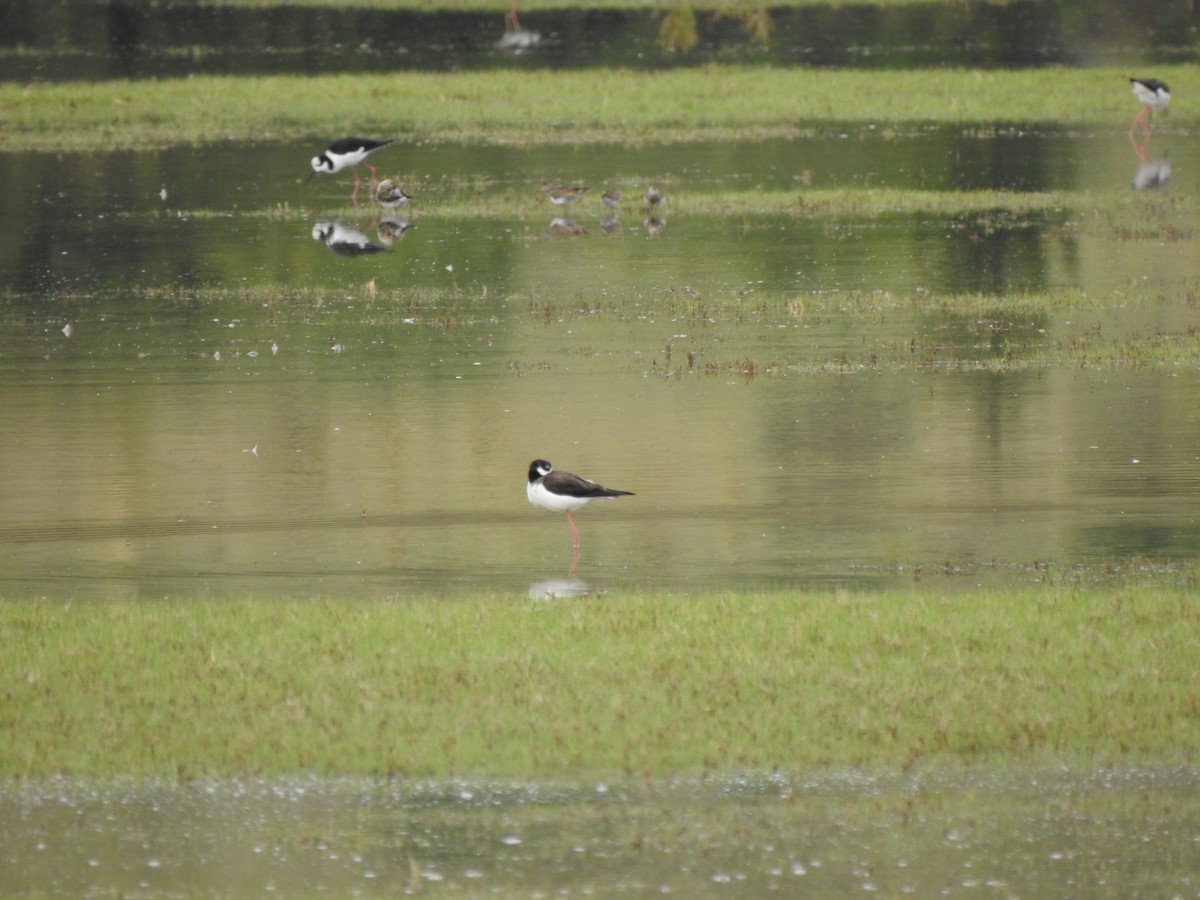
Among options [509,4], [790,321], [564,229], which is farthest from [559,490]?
[509,4]

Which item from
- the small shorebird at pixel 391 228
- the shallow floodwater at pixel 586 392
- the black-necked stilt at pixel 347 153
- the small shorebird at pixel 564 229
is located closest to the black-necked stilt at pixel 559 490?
the shallow floodwater at pixel 586 392

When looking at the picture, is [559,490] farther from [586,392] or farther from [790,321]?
[790,321]

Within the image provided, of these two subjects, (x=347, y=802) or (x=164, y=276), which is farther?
(x=164, y=276)

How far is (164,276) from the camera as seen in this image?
2480 centimetres

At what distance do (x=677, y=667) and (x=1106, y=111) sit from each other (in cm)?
3246

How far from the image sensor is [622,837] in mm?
8547

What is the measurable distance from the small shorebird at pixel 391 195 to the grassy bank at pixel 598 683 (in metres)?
18.1

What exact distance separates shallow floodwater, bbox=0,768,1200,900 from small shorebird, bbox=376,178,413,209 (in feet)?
68.1

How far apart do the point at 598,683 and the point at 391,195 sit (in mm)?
19924

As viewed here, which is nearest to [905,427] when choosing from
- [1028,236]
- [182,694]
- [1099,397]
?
[1099,397]

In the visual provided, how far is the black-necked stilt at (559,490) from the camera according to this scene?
42.6 ft

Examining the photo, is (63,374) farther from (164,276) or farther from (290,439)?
(164,276)

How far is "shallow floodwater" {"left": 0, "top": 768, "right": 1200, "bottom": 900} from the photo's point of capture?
318 inches

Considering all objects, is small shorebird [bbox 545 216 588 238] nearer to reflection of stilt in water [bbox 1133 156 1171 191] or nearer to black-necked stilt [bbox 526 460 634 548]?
reflection of stilt in water [bbox 1133 156 1171 191]
